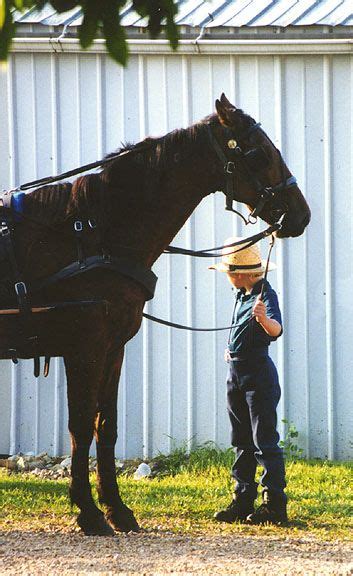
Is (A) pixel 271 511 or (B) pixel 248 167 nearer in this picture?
(B) pixel 248 167

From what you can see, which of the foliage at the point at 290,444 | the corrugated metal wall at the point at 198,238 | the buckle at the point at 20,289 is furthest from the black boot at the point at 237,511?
the corrugated metal wall at the point at 198,238

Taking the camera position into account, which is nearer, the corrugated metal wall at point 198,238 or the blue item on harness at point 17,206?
the blue item on harness at point 17,206

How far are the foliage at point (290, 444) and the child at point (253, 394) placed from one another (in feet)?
7.28

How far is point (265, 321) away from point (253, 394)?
466 millimetres

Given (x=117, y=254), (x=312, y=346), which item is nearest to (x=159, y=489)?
(x=312, y=346)

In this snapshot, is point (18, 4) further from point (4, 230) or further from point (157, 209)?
point (157, 209)

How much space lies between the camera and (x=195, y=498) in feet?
24.7

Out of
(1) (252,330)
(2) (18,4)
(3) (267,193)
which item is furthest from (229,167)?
(2) (18,4)

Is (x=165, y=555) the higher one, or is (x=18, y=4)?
(x=18, y=4)

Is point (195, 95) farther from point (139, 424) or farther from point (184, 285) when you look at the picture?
point (139, 424)

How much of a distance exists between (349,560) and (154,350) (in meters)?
3.80

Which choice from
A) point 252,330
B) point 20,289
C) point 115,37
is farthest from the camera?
point 252,330

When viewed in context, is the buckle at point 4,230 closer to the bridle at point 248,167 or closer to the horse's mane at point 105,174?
the horse's mane at point 105,174

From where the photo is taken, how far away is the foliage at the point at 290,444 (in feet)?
29.2
